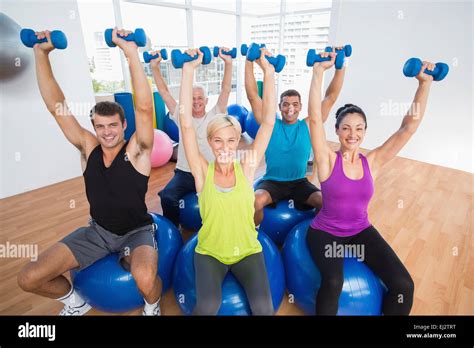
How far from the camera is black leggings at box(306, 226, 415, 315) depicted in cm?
145

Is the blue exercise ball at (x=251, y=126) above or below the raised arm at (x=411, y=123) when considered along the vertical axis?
below

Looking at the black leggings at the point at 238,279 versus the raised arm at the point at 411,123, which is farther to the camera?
the raised arm at the point at 411,123

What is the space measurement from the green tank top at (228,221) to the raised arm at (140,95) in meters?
0.42

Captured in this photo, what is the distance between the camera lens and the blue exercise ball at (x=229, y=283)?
1.46 metres

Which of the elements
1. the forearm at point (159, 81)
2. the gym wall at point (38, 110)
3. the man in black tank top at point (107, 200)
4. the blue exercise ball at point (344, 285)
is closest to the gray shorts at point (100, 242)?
the man in black tank top at point (107, 200)

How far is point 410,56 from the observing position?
439 cm

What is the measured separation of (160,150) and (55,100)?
7.93 feet

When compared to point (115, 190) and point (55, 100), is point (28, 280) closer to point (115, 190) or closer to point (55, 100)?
point (115, 190)

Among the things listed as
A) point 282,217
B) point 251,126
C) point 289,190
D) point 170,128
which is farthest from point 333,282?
point 251,126

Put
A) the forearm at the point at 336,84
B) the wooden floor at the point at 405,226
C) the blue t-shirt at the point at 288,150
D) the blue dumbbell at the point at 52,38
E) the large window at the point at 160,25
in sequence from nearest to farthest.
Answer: the blue dumbbell at the point at 52,38, the wooden floor at the point at 405,226, the forearm at the point at 336,84, the blue t-shirt at the point at 288,150, the large window at the point at 160,25

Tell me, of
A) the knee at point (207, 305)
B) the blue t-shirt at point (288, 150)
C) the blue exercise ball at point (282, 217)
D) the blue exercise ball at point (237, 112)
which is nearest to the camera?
the knee at point (207, 305)

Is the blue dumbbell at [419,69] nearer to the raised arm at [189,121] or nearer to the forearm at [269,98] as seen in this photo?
the forearm at [269,98]

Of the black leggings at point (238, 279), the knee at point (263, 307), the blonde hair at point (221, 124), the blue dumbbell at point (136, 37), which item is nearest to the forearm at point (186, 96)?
the blonde hair at point (221, 124)

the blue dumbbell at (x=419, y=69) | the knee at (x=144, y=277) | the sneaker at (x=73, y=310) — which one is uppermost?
the blue dumbbell at (x=419, y=69)
